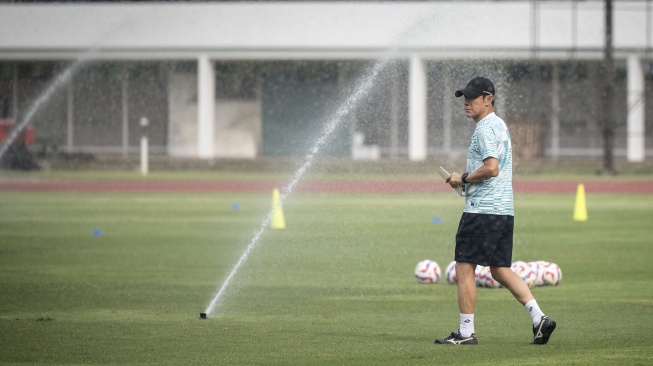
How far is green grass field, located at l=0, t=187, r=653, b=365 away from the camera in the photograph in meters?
9.89

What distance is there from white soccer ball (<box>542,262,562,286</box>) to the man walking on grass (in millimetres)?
4176

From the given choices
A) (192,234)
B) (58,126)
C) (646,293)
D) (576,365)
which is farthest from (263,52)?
(576,365)

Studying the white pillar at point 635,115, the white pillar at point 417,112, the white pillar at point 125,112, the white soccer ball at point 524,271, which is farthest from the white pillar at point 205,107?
the white soccer ball at point 524,271

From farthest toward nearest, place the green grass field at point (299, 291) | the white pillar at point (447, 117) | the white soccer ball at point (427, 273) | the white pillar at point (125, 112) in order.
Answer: the white pillar at point (125, 112) < the white pillar at point (447, 117) < the white soccer ball at point (427, 273) < the green grass field at point (299, 291)

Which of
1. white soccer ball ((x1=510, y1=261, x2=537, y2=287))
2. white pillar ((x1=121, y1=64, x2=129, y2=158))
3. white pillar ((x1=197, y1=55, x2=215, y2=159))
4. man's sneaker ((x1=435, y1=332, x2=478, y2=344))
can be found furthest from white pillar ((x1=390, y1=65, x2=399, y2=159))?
man's sneaker ((x1=435, y1=332, x2=478, y2=344))

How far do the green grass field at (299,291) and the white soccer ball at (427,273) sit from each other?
1.18 ft

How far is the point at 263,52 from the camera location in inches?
2018

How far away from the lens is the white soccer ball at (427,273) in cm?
1471

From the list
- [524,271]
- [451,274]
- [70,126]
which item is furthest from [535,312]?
[70,126]

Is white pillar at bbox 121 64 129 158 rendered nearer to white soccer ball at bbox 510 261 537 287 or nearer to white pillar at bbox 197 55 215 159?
white pillar at bbox 197 55 215 159

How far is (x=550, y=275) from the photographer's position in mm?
14375

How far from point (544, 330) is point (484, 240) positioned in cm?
83

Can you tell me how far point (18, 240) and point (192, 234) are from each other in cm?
290

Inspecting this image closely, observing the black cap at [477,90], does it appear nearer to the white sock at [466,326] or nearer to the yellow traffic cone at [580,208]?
the white sock at [466,326]
